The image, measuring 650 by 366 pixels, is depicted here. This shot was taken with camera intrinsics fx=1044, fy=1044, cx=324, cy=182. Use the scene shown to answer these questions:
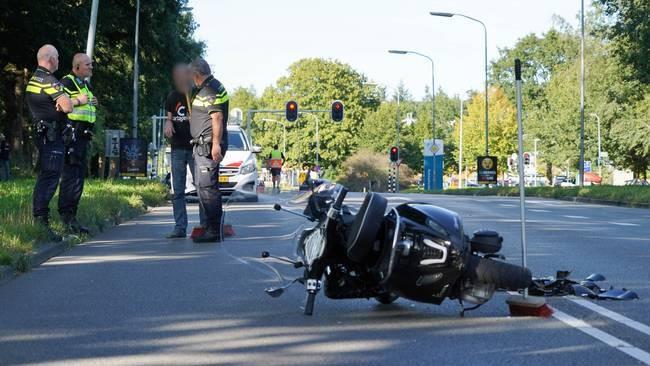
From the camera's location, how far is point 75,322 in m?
6.91

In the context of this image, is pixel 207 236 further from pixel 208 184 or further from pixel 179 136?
pixel 179 136

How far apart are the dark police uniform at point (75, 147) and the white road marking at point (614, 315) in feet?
23.0

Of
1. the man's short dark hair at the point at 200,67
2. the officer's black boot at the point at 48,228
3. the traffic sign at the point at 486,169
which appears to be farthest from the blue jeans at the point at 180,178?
the traffic sign at the point at 486,169

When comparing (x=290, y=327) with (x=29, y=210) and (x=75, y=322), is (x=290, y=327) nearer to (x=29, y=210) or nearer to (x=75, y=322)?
(x=75, y=322)

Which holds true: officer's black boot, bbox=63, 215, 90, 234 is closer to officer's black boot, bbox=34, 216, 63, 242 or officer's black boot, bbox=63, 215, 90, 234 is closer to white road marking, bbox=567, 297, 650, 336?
officer's black boot, bbox=34, 216, 63, 242

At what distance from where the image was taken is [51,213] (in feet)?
46.6

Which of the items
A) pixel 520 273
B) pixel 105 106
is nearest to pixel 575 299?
pixel 520 273

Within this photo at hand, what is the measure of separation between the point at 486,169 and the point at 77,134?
44.6 metres

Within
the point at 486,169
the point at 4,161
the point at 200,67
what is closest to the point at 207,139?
the point at 200,67

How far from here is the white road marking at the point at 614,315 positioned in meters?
6.51

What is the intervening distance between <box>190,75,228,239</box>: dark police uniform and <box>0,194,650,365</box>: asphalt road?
4.95 feet

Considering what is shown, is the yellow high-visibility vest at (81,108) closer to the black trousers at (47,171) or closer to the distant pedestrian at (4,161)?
the black trousers at (47,171)

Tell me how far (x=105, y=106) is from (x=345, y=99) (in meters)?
61.6

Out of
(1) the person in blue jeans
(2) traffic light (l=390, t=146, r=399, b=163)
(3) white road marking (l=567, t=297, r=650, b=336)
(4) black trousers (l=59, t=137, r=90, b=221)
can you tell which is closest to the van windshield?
(1) the person in blue jeans
